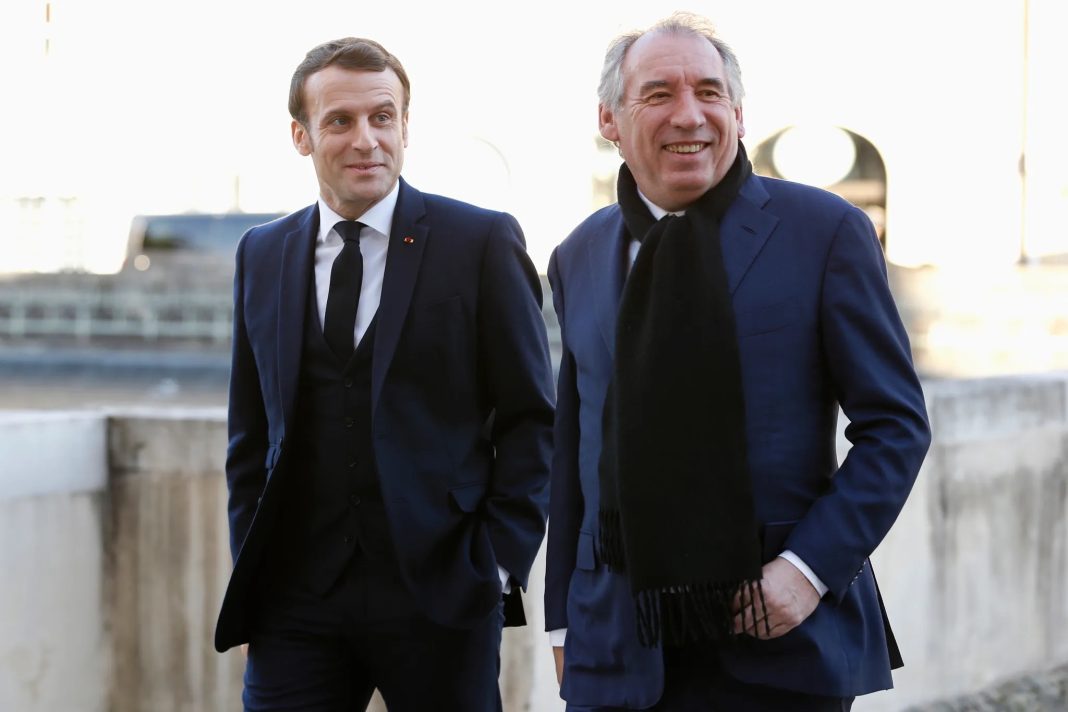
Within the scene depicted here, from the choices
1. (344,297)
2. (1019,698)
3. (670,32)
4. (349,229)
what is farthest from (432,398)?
(1019,698)

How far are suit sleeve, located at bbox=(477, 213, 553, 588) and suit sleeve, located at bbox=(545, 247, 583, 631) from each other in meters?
0.37

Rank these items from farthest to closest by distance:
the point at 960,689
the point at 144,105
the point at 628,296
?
the point at 144,105 < the point at 960,689 < the point at 628,296

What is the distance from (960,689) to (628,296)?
3.95 meters

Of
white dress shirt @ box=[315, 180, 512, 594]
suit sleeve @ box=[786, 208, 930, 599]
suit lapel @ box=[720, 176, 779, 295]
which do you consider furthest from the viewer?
white dress shirt @ box=[315, 180, 512, 594]

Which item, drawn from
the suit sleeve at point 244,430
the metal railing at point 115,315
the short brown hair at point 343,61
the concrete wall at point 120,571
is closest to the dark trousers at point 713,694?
the suit sleeve at point 244,430

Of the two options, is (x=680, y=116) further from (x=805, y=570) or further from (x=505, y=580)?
(x=505, y=580)

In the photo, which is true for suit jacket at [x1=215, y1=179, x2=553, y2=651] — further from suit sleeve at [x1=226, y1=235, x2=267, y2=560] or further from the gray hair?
the gray hair

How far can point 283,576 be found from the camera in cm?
316

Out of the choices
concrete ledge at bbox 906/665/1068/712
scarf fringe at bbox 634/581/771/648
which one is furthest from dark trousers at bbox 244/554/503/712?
concrete ledge at bbox 906/665/1068/712

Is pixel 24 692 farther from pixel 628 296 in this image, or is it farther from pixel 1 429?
pixel 628 296

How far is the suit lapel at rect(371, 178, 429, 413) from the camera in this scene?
309 cm

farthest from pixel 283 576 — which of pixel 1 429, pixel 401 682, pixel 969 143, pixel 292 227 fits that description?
pixel 969 143

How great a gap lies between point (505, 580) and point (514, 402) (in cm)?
37

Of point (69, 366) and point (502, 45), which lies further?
point (502, 45)
